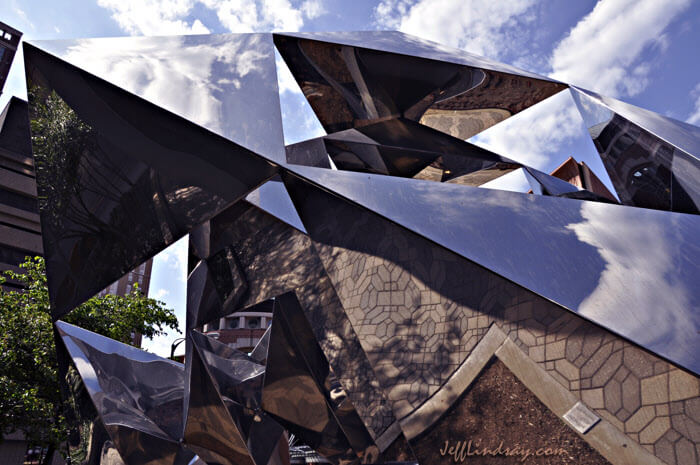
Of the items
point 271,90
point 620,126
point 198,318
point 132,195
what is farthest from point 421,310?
point 198,318

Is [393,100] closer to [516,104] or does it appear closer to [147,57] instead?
[516,104]

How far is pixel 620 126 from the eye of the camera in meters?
4.46

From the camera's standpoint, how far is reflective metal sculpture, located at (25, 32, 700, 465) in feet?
9.71

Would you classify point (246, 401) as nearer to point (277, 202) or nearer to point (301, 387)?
point (301, 387)

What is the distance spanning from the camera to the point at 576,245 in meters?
3.07

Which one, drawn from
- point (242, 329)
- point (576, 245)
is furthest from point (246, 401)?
point (242, 329)

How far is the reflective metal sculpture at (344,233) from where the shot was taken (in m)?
2.96

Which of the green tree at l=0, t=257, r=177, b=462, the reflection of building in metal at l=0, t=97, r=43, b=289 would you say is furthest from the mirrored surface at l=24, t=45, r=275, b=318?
the reflection of building in metal at l=0, t=97, r=43, b=289

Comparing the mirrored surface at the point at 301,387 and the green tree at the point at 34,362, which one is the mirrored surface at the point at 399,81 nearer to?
the mirrored surface at the point at 301,387

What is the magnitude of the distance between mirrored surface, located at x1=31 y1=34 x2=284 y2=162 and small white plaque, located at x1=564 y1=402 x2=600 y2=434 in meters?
2.64

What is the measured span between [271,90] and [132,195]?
5.77 feet

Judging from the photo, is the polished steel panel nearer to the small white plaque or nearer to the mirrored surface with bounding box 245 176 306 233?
the mirrored surface with bounding box 245 176 306 233

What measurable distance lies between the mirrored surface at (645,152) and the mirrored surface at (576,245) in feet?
2.52

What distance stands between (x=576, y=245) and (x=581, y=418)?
1.06 m
